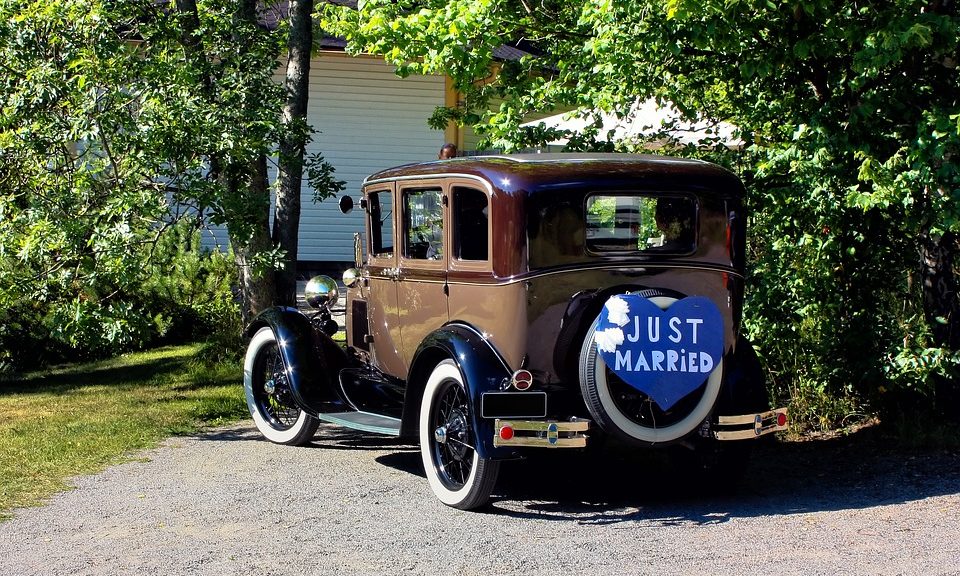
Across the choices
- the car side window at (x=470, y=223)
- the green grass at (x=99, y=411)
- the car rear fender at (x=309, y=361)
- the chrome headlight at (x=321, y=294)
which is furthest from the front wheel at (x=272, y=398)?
the car side window at (x=470, y=223)

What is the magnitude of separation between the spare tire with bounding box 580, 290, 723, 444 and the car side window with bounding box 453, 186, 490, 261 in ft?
3.15

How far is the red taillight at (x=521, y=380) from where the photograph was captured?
6.25 m

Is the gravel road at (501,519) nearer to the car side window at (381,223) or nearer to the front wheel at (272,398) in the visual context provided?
the front wheel at (272,398)

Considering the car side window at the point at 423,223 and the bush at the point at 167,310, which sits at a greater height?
the car side window at the point at 423,223

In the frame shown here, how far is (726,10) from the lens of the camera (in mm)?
6996

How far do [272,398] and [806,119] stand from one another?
412 cm

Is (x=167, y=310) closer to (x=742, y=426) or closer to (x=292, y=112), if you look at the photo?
(x=292, y=112)

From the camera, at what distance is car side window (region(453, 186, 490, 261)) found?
682 centimetres

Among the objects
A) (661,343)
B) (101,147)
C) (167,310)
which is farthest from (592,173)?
(167,310)

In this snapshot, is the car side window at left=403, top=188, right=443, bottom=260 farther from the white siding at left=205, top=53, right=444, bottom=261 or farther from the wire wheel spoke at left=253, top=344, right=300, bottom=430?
the white siding at left=205, top=53, right=444, bottom=261

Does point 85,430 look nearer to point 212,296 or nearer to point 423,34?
point 423,34

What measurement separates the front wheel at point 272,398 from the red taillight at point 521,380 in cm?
247

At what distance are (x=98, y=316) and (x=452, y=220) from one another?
2789mm

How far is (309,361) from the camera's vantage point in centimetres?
805
